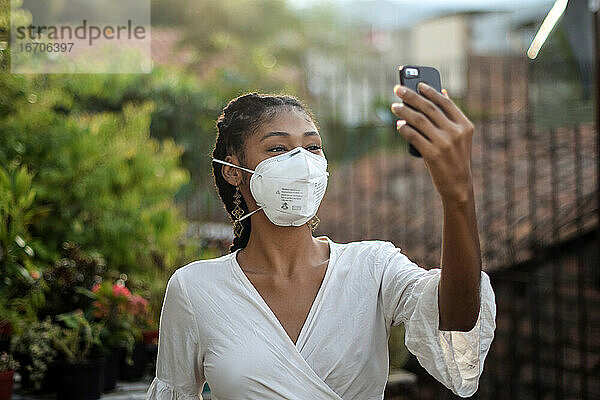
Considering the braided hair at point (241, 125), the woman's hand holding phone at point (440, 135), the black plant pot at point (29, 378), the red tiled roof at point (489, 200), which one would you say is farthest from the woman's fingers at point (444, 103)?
the red tiled roof at point (489, 200)

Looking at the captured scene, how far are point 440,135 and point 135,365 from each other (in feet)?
8.69

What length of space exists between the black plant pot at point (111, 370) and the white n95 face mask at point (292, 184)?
167 centimetres

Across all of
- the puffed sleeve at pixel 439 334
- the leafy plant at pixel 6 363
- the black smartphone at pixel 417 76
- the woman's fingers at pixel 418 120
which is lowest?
the leafy plant at pixel 6 363

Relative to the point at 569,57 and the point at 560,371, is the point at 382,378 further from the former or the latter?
the point at 569,57

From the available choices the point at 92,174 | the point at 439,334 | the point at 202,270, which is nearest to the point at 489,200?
the point at 92,174

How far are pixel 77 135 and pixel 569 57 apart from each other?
2823 millimetres

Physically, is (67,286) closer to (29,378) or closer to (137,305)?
(137,305)

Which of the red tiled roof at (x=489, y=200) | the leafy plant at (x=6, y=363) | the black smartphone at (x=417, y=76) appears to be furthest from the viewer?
the red tiled roof at (x=489, y=200)

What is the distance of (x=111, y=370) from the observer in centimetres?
334

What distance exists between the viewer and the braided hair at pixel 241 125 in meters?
2.05

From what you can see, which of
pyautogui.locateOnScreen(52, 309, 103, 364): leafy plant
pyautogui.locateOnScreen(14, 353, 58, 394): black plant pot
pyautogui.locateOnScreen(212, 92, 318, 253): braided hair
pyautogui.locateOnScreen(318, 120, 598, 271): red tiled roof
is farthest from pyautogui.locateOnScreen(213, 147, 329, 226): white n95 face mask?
pyautogui.locateOnScreen(318, 120, 598, 271): red tiled roof

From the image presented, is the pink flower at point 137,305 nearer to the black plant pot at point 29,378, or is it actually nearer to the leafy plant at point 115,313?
the leafy plant at point 115,313

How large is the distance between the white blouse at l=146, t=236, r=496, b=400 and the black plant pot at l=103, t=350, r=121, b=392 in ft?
4.54

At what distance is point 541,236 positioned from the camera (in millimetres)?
4438
